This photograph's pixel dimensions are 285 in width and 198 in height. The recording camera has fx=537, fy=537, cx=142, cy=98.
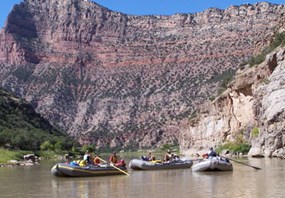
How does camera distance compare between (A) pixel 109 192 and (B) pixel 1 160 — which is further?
(B) pixel 1 160

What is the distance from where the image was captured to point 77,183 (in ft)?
116

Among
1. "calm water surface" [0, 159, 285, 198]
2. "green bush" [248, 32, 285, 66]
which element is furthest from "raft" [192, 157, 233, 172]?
"green bush" [248, 32, 285, 66]

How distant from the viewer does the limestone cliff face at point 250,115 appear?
64.3 meters

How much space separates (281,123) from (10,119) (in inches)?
2794

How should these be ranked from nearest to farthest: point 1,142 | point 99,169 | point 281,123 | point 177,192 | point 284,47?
point 177,192, point 99,169, point 281,123, point 284,47, point 1,142

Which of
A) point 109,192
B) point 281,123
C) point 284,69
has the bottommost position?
point 109,192

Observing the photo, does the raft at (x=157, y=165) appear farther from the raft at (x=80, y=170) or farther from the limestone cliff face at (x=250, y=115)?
the limestone cliff face at (x=250, y=115)

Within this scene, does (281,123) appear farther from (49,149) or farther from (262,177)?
(49,149)

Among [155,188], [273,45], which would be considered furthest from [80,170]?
[273,45]

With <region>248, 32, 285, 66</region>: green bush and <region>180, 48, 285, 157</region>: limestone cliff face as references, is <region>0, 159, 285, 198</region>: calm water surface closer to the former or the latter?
<region>180, 48, 285, 157</region>: limestone cliff face

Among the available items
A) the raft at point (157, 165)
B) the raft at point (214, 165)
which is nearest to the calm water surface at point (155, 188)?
the raft at point (214, 165)

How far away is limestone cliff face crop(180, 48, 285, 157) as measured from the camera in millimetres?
64312

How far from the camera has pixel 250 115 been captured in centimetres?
9262

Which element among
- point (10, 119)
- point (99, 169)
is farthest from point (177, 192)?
point (10, 119)
